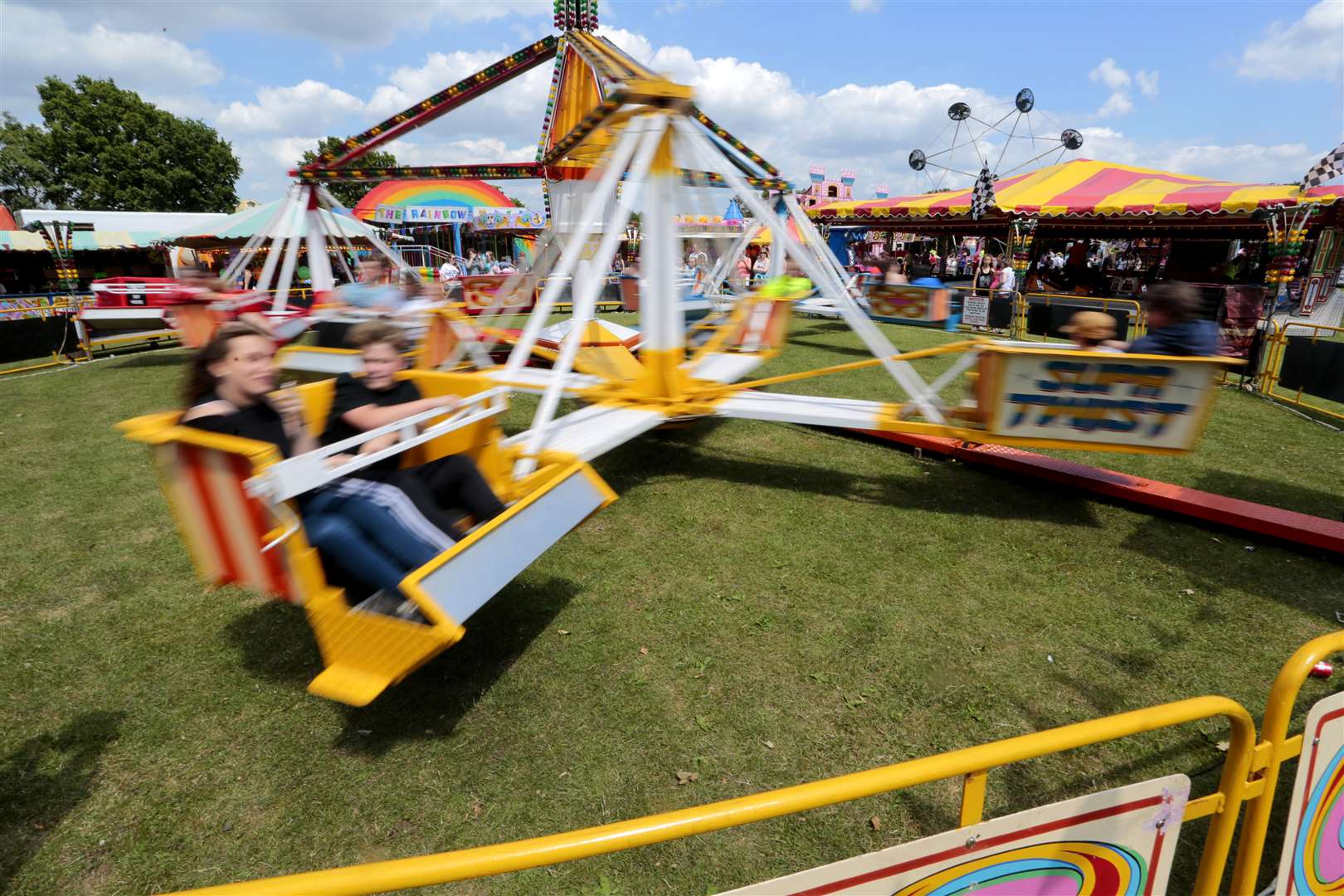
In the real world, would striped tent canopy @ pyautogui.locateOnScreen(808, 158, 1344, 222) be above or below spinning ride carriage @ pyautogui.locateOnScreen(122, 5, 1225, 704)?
above

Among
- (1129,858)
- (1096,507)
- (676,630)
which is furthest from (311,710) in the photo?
(1096,507)

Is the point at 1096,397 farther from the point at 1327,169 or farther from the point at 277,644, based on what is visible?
the point at 1327,169

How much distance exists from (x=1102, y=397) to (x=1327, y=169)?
332 inches

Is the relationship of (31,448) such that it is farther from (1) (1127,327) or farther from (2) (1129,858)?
(1) (1127,327)

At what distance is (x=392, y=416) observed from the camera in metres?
3.01

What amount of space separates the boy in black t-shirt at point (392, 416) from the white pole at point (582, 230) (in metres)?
1.49

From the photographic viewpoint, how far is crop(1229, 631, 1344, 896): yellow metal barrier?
5.06 ft

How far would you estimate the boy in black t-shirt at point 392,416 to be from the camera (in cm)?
299

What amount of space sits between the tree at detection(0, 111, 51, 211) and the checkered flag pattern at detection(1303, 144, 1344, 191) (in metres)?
59.7

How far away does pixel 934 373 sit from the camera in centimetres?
1050

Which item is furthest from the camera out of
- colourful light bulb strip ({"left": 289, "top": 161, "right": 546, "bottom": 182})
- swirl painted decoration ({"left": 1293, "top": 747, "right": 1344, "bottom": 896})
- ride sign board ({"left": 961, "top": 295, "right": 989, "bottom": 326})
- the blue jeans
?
ride sign board ({"left": 961, "top": 295, "right": 989, "bottom": 326})

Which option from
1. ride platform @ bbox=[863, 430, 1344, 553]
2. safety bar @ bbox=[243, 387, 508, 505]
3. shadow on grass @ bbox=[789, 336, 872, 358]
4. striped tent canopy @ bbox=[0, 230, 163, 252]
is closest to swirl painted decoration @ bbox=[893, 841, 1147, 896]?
safety bar @ bbox=[243, 387, 508, 505]

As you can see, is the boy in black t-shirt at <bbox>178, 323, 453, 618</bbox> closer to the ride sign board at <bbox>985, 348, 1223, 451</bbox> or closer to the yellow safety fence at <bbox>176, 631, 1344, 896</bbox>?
the yellow safety fence at <bbox>176, 631, 1344, 896</bbox>

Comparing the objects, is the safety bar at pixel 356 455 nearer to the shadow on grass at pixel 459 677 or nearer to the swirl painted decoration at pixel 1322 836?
the shadow on grass at pixel 459 677
